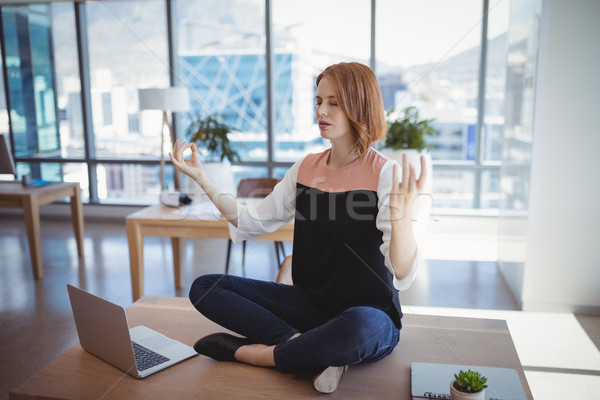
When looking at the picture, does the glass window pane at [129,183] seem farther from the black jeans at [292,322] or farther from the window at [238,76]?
the black jeans at [292,322]

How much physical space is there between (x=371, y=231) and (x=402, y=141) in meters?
2.77

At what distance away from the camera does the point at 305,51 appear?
507cm

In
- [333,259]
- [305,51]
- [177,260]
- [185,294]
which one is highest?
[305,51]

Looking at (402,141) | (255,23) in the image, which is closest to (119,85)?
(255,23)

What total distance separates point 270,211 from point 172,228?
1.08 m

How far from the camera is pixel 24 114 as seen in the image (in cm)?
570

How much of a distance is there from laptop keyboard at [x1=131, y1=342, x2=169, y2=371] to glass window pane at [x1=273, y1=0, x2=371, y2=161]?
3.62 meters

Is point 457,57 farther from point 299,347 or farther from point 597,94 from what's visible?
point 299,347

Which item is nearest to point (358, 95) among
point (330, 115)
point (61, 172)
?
point (330, 115)

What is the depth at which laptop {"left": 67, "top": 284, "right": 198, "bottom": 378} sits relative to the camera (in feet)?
4.99

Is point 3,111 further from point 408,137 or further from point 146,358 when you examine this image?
point 146,358

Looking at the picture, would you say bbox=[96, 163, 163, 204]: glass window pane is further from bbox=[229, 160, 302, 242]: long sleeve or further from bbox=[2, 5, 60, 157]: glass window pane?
bbox=[229, 160, 302, 242]: long sleeve

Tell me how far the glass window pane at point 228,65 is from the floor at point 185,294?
1.24 meters

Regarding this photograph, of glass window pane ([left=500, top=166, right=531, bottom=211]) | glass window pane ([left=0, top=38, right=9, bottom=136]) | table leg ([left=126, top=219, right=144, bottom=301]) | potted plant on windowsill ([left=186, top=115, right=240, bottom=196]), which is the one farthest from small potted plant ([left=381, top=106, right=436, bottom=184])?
glass window pane ([left=0, top=38, right=9, bottom=136])
